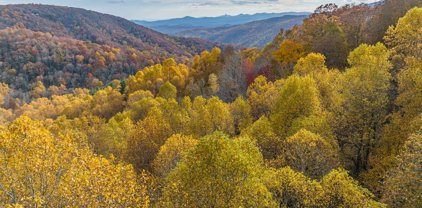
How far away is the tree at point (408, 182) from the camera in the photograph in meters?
23.6

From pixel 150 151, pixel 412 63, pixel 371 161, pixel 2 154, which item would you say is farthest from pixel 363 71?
pixel 2 154

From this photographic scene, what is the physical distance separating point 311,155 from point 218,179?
15.5 meters

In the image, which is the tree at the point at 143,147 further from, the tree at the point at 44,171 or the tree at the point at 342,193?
the tree at the point at 342,193

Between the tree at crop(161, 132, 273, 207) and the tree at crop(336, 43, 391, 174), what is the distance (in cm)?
2081

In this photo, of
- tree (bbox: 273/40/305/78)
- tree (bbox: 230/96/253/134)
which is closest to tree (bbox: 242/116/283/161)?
tree (bbox: 230/96/253/134)

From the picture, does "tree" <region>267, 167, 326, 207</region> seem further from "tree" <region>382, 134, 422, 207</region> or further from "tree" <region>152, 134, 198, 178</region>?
"tree" <region>152, 134, 198, 178</region>

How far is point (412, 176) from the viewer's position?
2406cm

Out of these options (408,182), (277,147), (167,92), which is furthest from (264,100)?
(167,92)

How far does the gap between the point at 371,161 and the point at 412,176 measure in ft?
44.6

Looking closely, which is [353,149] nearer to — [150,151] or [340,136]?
[340,136]

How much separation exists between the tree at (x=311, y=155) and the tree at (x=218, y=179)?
39.4 ft

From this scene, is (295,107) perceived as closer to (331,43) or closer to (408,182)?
(408,182)

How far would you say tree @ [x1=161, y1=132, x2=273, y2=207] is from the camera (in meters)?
23.2

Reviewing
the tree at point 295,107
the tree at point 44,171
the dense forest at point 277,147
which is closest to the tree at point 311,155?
the dense forest at point 277,147
